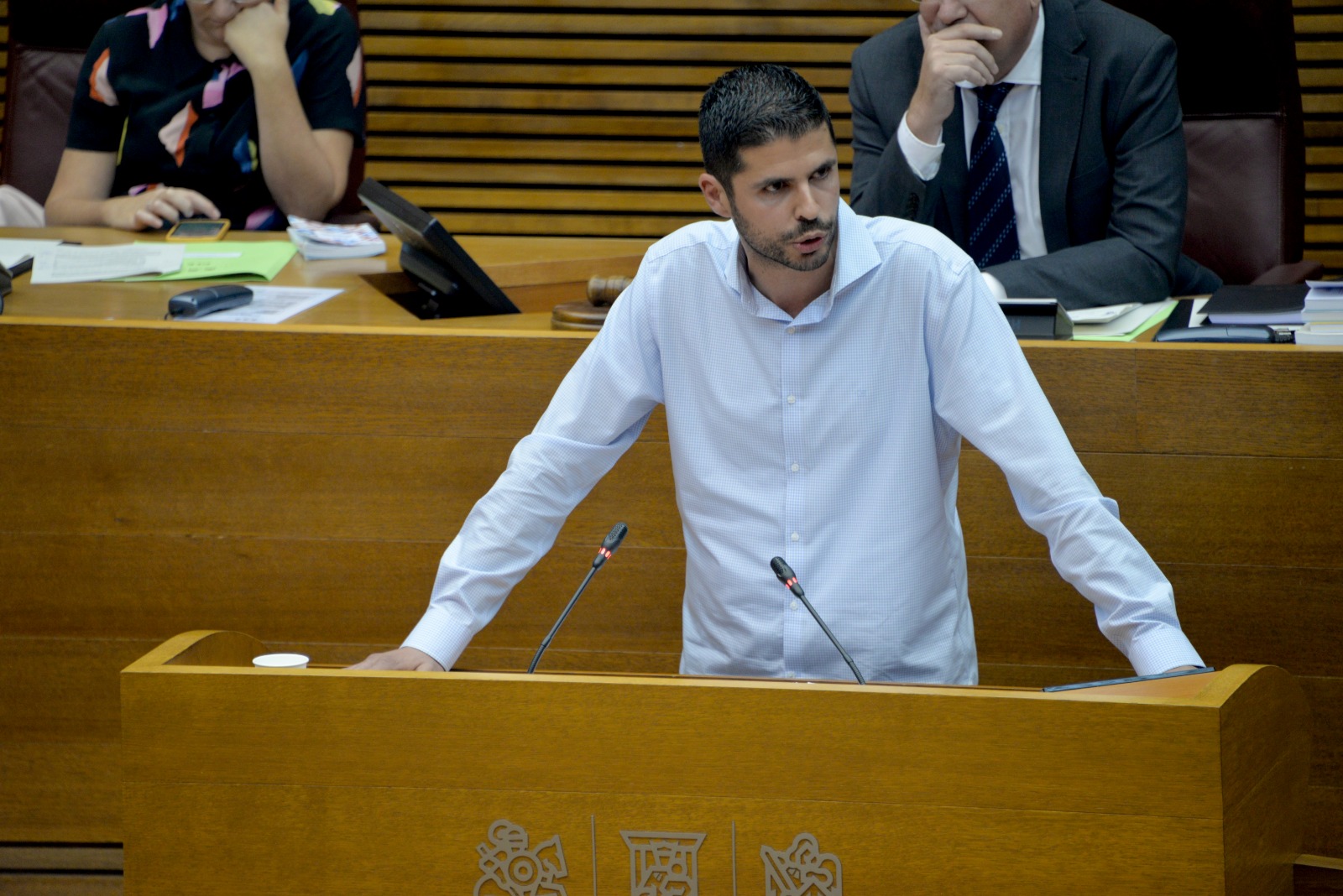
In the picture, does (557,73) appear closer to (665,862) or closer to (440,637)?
(440,637)

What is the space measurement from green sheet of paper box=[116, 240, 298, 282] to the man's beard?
1.39m

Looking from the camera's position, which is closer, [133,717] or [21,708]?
[133,717]

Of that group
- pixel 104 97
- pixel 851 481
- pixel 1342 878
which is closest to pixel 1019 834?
pixel 1342 878

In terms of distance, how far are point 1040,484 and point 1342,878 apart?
1.69 feet

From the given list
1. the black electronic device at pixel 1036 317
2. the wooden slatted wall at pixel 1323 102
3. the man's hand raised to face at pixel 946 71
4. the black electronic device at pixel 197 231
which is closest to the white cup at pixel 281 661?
the black electronic device at pixel 1036 317

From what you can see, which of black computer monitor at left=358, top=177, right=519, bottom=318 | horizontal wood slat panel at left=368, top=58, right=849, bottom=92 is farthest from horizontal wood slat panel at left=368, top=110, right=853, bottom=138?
black computer monitor at left=358, top=177, right=519, bottom=318

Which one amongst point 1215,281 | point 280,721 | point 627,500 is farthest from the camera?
point 1215,281

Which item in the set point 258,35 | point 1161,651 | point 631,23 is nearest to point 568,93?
point 631,23

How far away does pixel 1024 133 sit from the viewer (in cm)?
263

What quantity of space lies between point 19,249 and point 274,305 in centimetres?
86

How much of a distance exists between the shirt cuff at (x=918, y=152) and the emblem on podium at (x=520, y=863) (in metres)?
1.47

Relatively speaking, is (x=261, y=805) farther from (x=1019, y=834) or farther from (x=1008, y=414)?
(x=1008, y=414)

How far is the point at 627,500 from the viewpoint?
233 cm

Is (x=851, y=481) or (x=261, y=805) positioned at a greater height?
(x=851, y=481)
